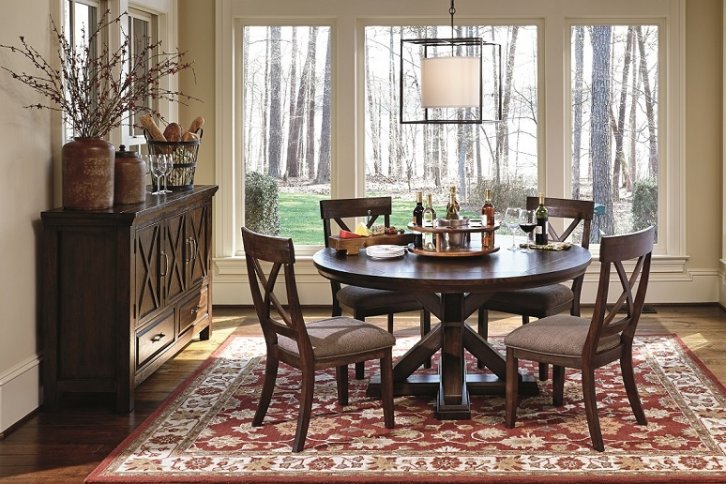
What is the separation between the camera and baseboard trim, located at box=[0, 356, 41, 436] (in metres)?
4.23

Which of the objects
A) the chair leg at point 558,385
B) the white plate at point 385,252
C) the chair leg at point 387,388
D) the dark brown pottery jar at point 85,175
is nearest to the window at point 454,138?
the white plate at point 385,252

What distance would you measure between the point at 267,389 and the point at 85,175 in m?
1.27

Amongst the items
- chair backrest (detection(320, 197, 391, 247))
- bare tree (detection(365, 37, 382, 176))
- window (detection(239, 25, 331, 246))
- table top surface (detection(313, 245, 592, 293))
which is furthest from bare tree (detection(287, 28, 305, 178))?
table top surface (detection(313, 245, 592, 293))

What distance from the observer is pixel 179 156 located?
5.73m

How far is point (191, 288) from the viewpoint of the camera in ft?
19.0

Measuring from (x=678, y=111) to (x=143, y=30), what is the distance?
3.63 metres

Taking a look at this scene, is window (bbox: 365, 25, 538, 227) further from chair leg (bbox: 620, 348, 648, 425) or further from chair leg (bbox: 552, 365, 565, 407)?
chair leg (bbox: 620, 348, 648, 425)

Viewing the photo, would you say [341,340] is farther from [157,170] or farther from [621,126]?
[621,126]

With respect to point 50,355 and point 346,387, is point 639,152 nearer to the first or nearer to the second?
point 346,387

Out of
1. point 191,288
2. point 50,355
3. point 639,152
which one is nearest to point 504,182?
point 639,152

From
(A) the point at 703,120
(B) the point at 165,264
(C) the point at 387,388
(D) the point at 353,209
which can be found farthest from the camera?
(A) the point at 703,120

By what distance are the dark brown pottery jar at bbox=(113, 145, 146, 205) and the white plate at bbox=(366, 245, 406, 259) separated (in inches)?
47.0

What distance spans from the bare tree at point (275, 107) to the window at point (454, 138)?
613 mm

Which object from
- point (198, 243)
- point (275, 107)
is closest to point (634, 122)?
point (275, 107)
